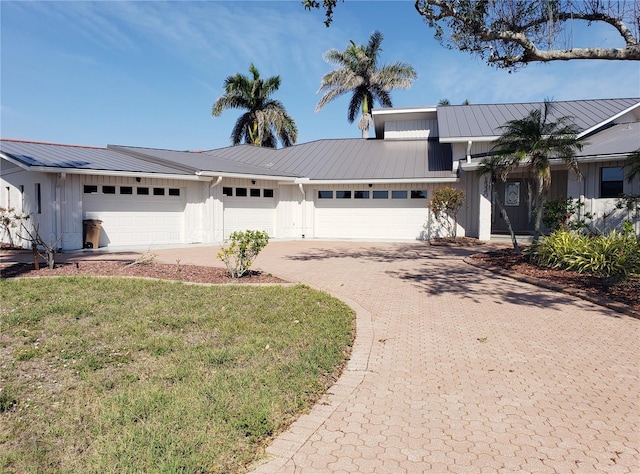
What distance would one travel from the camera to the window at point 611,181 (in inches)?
570

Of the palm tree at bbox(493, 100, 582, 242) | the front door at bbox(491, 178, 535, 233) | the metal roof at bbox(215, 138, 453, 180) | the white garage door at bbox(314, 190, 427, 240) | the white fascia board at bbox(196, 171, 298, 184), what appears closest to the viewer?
the palm tree at bbox(493, 100, 582, 242)

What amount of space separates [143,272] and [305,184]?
37.0ft

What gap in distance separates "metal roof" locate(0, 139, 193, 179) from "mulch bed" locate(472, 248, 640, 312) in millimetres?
11691

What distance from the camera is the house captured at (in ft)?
47.2

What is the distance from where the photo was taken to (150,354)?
4.75m

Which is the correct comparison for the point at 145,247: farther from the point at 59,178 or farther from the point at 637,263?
the point at 637,263

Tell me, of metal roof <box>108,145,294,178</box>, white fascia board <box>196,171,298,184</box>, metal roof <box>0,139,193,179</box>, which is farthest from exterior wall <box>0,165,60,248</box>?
white fascia board <box>196,171,298,184</box>

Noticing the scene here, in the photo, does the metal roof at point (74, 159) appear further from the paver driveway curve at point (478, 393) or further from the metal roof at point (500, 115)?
the metal roof at point (500, 115)

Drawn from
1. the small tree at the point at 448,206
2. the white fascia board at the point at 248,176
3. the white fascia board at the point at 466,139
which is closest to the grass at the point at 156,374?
the white fascia board at the point at 248,176

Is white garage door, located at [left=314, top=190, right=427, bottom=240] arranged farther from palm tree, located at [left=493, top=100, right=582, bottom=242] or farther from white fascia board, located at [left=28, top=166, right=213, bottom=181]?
palm tree, located at [left=493, top=100, right=582, bottom=242]

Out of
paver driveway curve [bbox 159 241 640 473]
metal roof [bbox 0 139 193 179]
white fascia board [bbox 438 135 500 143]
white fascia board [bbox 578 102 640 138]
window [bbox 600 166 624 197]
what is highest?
white fascia board [bbox 578 102 640 138]

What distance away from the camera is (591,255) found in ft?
31.2

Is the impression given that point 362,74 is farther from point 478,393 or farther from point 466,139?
point 478,393

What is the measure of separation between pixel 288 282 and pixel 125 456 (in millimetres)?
6107
